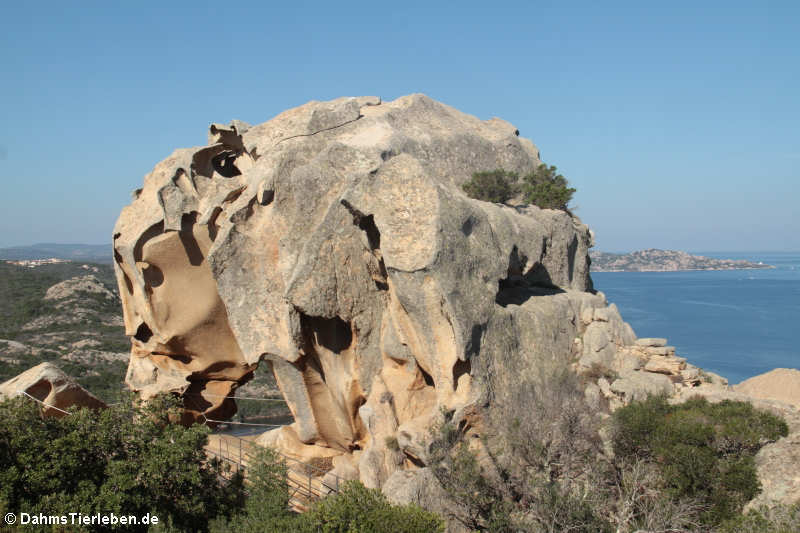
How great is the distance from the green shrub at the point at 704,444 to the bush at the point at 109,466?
30.6 feet

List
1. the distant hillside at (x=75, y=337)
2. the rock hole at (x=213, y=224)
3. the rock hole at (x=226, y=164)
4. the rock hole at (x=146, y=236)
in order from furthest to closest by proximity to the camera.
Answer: the distant hillside at (x=75, y=337) < the rock hole at (x=226, y=164) < the rock hole at (x=146, y=236) < the rock hole at (x=213, y=224)

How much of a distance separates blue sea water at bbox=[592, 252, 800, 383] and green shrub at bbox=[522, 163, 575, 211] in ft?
132

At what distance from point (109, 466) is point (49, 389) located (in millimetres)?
8108

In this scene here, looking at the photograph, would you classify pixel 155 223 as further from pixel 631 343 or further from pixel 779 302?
pixel 779 302

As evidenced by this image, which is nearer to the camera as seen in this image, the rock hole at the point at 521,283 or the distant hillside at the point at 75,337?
the rock hole at the point at 521,283

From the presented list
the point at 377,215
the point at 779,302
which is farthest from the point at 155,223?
the point at 779,302

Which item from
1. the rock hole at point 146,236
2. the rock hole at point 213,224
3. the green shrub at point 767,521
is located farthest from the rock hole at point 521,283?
the rock hole at point 146,236

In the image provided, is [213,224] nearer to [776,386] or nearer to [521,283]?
[521,283]

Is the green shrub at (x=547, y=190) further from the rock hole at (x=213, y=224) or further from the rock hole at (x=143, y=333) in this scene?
the rock hole at (x=143, y=333)

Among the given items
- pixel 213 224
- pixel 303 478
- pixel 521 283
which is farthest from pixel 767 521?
pixel 213 224

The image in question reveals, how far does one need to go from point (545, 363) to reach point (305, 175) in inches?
352

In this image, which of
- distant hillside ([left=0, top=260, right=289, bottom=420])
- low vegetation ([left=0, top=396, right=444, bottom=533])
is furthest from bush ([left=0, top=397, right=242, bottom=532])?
distant hillside ([left=0, top=260, right=289, bottom=420])

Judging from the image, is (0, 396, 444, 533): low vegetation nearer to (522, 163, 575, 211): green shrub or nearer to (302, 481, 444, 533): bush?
(302, 481, 444, 533): bush

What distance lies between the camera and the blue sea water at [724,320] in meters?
65.6
